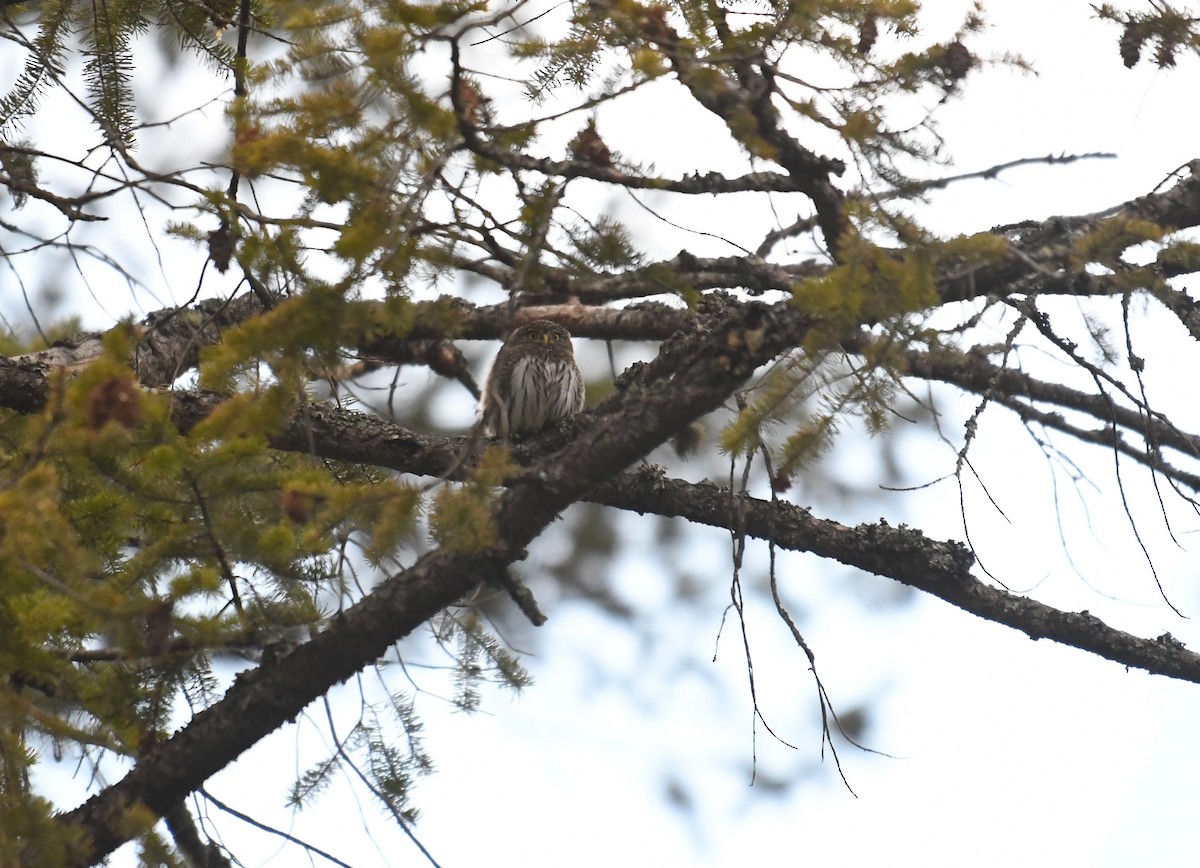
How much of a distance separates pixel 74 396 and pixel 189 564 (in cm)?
89

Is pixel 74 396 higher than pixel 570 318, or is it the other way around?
pixel 570 318

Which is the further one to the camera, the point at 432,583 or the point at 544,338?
the point at 544,338

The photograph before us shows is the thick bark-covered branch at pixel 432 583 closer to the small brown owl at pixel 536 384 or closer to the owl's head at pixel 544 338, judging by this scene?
the small brown owl at pixel 536 384

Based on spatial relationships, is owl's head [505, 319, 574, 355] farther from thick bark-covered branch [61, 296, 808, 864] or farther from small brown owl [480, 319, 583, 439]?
thick bark-covered branch [61, 296, 808, 864]

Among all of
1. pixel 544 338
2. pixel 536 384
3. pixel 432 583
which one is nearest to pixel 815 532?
pixel 432 583

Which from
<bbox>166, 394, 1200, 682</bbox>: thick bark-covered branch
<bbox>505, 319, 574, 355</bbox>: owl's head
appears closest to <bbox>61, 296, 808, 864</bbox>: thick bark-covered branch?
<bbox>166, 394, 1200, 682</bbox>: thick bark-covered branch

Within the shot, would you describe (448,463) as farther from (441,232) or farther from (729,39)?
(729,39)

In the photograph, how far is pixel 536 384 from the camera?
231 inches

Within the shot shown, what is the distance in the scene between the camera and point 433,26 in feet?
7.82

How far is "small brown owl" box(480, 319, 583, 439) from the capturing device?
5.83 m

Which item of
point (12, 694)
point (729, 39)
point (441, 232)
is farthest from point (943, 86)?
point (12, 694)

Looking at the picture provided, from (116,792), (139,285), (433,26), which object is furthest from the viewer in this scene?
(139,285)

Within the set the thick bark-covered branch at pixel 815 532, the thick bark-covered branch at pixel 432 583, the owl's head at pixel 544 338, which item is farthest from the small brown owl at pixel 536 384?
the thick bark-covered branch at pixel 432 583

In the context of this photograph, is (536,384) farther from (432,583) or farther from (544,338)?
(432,583)
